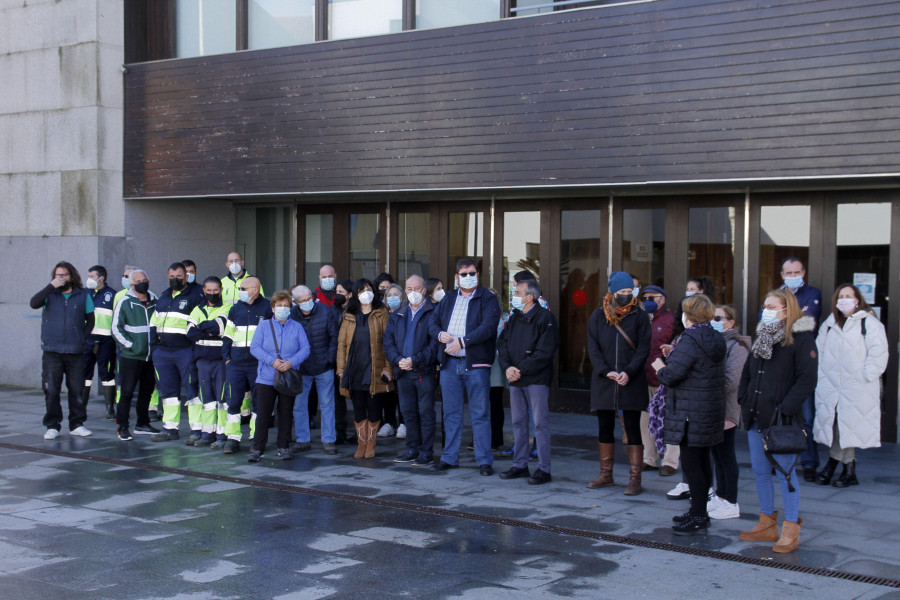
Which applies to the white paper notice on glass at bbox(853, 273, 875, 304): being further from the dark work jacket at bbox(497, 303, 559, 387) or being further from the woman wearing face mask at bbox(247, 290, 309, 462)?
the woman wearing face mask at bbox(247, 290, 309, 462)

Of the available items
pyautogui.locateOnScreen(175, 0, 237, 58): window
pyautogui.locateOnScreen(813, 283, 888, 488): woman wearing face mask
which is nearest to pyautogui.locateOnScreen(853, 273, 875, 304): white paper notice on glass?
pyautogui.locateOnScreen(813, 283, 888, 488): woman wearing face mask

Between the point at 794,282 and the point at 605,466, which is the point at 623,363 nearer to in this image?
the point at 605,466

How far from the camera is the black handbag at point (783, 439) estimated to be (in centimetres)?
645

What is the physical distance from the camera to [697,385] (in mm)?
7062

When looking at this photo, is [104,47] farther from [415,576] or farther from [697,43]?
[415,576]

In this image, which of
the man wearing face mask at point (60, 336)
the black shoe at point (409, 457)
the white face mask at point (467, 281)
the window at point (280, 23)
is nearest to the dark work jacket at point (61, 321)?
the man wearing face mask at point (60, 336)

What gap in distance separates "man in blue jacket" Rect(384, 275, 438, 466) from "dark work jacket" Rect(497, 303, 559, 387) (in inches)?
38.4

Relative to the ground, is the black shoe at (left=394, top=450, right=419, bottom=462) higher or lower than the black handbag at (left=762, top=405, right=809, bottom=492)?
lower

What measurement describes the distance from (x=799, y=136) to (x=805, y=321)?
3906 mm

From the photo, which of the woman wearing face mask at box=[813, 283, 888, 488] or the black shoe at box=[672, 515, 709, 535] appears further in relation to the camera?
the woman wearing face mask at box=[813, 283, 888, 488]

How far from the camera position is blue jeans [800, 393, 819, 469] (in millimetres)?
8797

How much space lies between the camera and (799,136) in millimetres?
9914

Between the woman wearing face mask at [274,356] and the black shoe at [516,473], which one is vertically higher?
the woman wearing face mask at [274,356]

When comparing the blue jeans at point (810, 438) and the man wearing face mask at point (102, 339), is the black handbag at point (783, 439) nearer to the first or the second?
the blue jeans at point (810, 438)
